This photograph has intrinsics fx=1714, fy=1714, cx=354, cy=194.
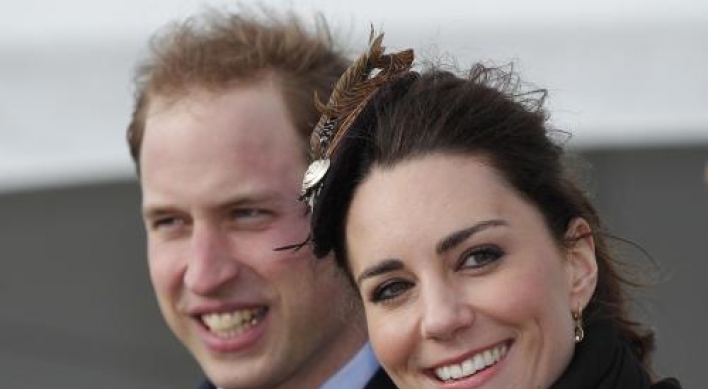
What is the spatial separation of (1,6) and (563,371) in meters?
3.13

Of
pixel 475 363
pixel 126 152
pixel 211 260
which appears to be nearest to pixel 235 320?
pixel 211 260

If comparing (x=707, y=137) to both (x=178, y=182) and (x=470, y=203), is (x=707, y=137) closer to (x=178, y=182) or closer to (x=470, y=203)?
(x=178, y=182)

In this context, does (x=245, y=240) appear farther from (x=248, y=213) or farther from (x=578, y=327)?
(x=578, y=327)

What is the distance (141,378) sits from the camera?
555cm

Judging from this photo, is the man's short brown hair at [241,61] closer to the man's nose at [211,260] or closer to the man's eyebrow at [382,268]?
the man's nose at [211,260]

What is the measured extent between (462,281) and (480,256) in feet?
→ 0.15

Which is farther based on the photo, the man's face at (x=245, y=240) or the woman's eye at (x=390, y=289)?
the man's face at (x=245, y=240)

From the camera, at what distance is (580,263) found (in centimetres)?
262

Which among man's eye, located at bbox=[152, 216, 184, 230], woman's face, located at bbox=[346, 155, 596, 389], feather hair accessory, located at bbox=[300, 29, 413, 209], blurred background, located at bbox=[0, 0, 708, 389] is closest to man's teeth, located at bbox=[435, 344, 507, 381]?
woman's face, located at bbox=[346, 155, 596, 389]

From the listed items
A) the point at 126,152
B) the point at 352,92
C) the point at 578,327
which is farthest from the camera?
the point at 126,152

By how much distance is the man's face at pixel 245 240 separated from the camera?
10.4 feet

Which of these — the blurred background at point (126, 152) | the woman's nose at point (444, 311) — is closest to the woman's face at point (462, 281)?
the woman's nose at point (444, 311)

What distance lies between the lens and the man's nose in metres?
3.16

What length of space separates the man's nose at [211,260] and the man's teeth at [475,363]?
2.41 ft
